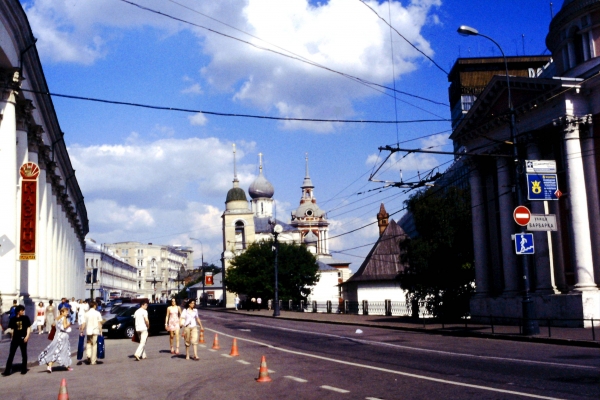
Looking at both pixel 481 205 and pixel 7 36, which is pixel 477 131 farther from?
pixel 7 36

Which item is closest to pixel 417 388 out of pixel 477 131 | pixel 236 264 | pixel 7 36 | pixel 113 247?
pixel 7 36

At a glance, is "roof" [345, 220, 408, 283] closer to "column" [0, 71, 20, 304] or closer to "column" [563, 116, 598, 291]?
"column" [563, 116, 598, 291]

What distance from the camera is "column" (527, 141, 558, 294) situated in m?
31.3

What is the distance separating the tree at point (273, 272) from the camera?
75250 mm

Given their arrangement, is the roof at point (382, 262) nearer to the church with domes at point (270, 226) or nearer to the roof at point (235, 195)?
the church with domes at point (270, 226)

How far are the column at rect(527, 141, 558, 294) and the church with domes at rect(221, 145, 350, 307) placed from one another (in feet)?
241

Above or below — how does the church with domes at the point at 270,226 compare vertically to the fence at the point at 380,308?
above

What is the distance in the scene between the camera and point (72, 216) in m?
66.1

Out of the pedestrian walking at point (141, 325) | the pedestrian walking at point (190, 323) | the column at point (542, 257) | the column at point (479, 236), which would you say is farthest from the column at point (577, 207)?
the pedestrian walking at point (141, 325)

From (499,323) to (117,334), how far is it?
18.8m

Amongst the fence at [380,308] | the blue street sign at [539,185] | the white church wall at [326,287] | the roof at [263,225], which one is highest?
the roof at [263,225]

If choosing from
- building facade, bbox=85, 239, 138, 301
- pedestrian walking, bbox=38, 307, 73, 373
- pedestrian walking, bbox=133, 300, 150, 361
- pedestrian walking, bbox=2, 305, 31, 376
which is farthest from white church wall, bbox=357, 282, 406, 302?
pedestrian walking, bbox=2, 305, 31, 376

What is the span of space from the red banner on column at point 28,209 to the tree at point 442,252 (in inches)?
945

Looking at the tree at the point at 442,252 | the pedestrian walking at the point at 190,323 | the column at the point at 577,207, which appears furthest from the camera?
the tree at the point at 442,252
